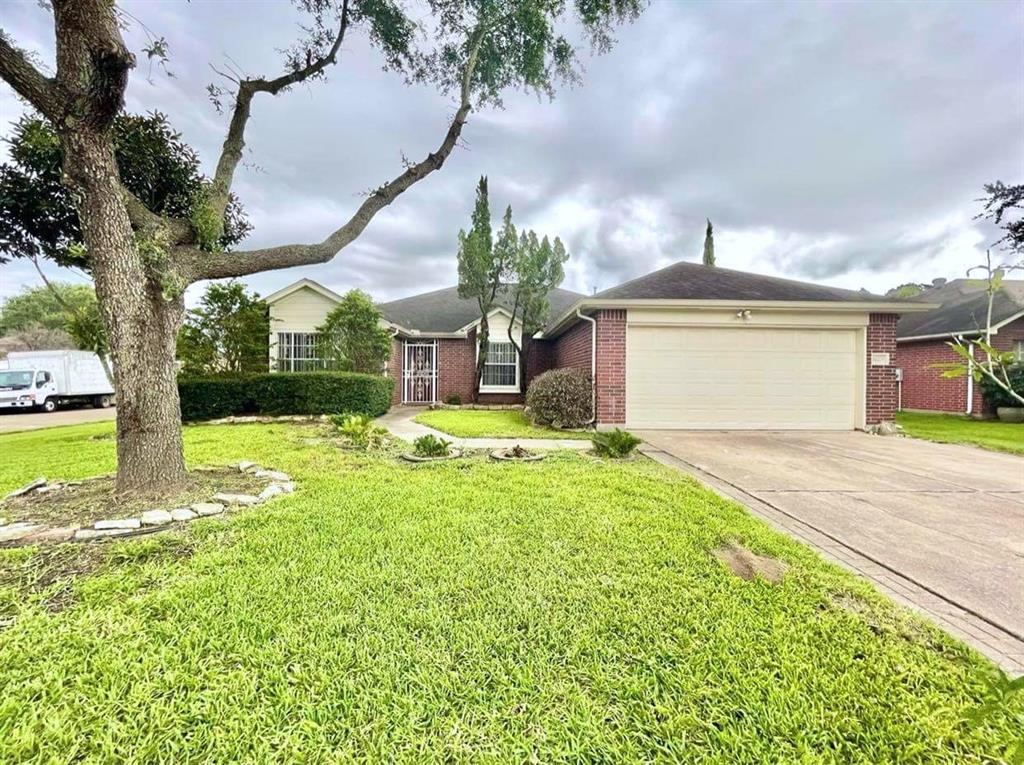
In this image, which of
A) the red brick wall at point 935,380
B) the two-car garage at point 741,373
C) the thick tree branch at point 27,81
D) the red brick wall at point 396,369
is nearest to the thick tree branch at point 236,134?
the thick tree branch at point 27,81

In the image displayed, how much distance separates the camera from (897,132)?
8719 mm

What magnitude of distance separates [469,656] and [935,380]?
18.8 m

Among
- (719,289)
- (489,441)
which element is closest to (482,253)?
(719,289)

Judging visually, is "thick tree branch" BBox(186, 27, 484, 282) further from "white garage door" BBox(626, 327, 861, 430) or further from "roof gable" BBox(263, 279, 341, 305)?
"roof gable" BBox(263, 279, 341, 305)

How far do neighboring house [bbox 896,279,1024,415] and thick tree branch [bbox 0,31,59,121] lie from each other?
17.8 m

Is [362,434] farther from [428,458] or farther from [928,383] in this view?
[928,383]

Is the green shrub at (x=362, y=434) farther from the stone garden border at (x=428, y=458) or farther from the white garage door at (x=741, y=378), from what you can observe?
the white garage door at (x=741, y=378)

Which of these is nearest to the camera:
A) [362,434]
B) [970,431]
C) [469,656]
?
[469,656]

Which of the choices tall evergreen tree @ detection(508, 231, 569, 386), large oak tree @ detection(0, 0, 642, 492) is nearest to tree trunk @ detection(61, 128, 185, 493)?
large oak tree @ detection(0, 0, 642, 492)

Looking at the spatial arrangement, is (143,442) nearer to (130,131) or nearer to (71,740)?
(71,740)

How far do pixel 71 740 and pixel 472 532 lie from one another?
223 cm

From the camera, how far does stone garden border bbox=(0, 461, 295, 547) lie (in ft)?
10.3

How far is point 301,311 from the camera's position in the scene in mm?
14070

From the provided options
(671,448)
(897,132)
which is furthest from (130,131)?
(897,132)
